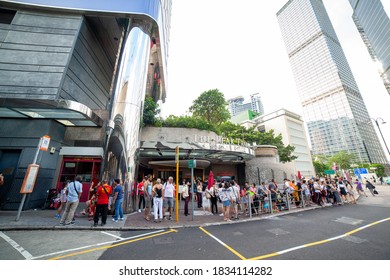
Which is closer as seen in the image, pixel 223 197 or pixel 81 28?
pixel 223 197

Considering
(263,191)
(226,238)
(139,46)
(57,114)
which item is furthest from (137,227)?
(139,46)

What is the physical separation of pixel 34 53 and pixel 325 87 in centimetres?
14774

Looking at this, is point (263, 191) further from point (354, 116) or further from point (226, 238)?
A: point (354, 116)

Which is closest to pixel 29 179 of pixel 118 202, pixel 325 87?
pixel 118 202

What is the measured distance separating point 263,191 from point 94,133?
13.2 m

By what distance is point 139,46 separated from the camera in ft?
42.7

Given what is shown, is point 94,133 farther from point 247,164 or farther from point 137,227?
point 247,164

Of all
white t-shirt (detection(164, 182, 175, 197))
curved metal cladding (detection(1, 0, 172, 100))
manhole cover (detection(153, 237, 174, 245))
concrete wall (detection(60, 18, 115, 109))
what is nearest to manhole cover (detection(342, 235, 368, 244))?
manhole cover (detection(153, 237, 174, 245))

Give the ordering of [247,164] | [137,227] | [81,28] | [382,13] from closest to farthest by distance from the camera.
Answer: [137,227] → [81,28] → [247,164] → [382,13]

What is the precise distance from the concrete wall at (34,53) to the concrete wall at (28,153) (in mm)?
1826

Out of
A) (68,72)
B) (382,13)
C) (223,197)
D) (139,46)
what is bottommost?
(223,197)

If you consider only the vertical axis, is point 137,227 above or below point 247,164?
below

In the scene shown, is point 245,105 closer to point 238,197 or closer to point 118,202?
point 238,197
